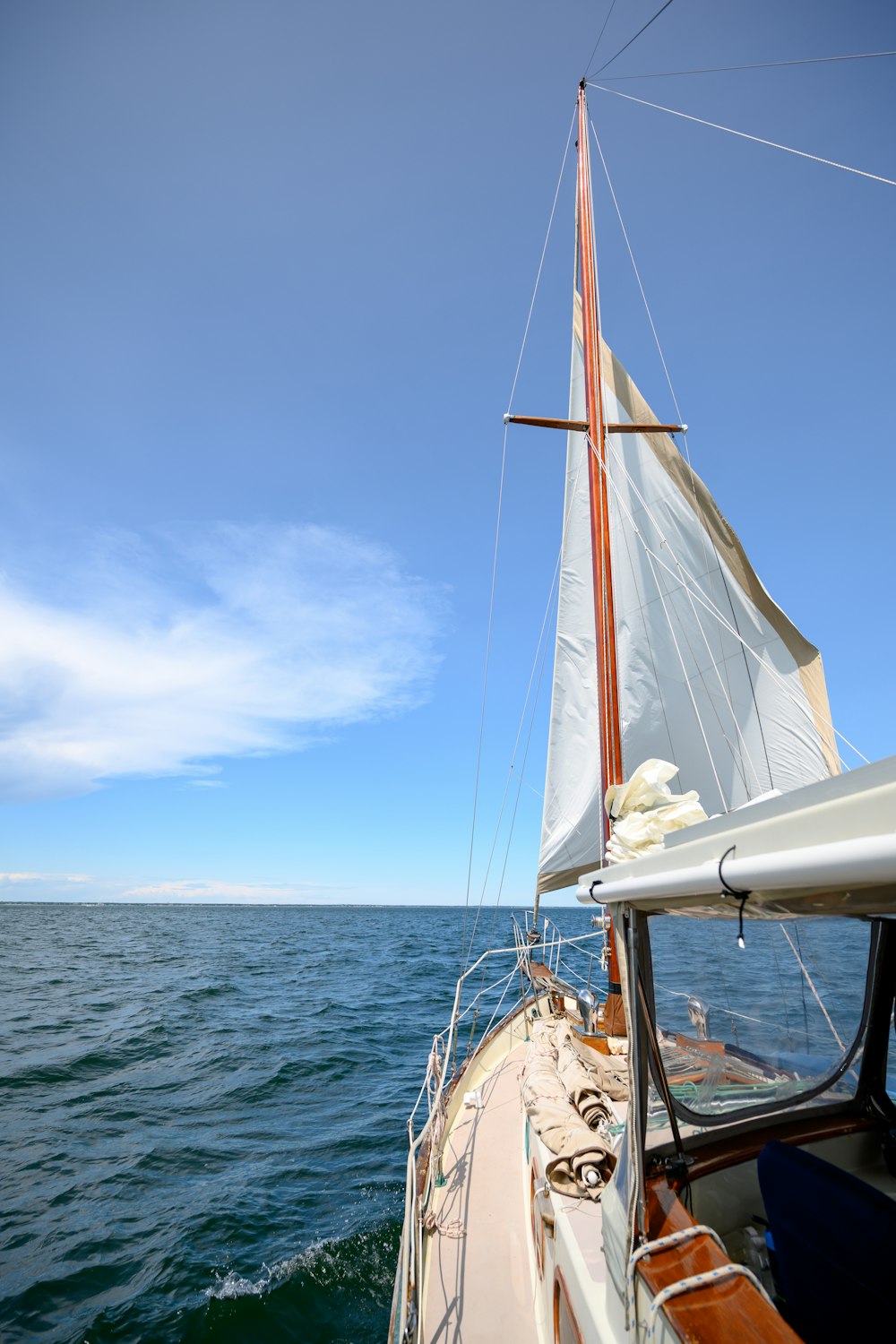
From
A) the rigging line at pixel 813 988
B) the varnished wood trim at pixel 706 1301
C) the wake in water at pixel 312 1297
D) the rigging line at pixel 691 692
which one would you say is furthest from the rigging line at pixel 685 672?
the varnished wood trim at pixel 706 1301

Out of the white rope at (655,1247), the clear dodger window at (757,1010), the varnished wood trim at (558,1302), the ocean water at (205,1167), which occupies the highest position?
the clear dodger window at (757,1010)

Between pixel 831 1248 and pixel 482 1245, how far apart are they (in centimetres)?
303

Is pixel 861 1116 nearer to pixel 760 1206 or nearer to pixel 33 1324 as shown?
pixel 760 1206

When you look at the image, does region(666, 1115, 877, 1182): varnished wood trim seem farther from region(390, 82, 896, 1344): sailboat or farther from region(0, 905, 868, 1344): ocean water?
region(0, 905, 868, 1344): ocean water

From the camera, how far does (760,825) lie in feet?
5.60

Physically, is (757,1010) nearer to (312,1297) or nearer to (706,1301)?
(706,1301)

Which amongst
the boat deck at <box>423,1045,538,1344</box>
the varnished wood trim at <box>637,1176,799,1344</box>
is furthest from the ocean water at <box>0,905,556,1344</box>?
the varnished wood trim at <box>637,1176,799,1344</box>

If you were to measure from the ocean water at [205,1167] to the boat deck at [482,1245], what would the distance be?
1.57m

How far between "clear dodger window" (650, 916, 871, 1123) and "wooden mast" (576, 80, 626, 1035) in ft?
9.12

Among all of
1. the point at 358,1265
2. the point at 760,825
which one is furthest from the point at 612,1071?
the point at 760,825

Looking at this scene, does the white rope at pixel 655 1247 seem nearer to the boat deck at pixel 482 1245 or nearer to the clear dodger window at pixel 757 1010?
the clear dodger window at pixel 757 1010

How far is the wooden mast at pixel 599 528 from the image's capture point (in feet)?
21.6

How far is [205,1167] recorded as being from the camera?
7398 millimetres

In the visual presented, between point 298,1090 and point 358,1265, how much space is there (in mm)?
4958
